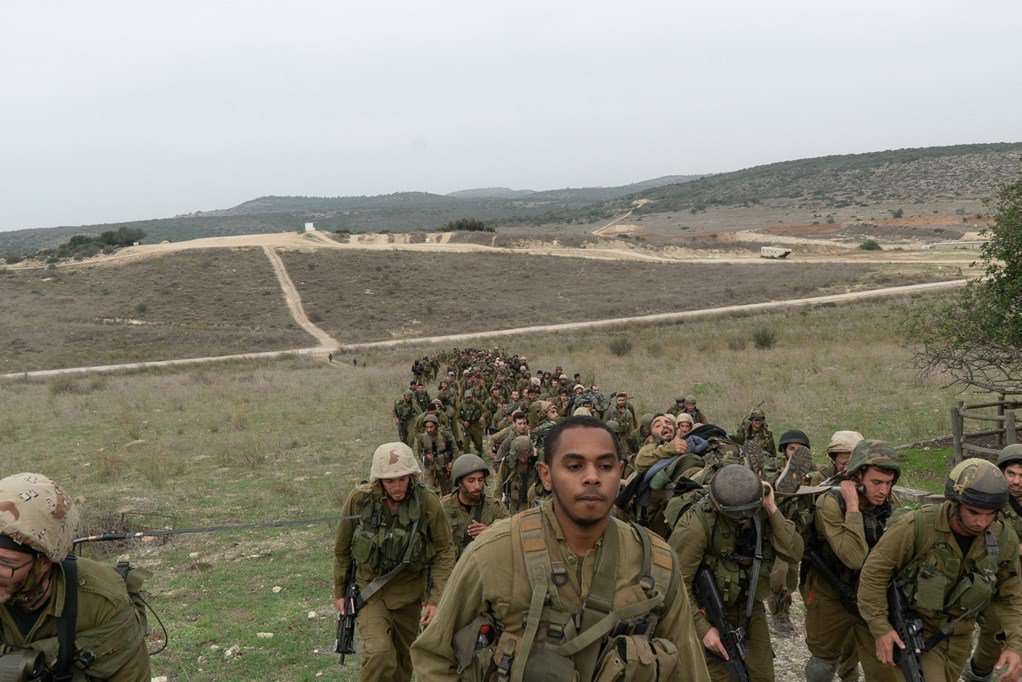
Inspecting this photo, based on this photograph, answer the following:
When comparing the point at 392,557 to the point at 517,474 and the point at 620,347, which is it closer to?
the point at 517,474

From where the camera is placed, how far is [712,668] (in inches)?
173

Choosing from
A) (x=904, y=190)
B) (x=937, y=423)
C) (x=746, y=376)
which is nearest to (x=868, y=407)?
(x=937, y=423)

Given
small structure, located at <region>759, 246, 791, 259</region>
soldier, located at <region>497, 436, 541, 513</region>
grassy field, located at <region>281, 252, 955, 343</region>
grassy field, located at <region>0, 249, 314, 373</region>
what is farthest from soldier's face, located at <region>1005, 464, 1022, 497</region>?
small structure, located at <region>759, 246, 791, 259</region>

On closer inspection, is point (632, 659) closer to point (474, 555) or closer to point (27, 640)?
point (474, 555)

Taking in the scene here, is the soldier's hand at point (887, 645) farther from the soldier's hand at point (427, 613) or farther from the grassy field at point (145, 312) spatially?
the grassy field at point (145, 312)

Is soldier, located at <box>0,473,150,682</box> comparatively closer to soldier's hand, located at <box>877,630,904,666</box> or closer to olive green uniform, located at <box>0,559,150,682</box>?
olive green uniform, located at <box>0,559,150,682</box>

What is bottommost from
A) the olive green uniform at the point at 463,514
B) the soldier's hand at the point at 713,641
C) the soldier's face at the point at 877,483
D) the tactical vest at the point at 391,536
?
the soldier's hand at the point at 713,641

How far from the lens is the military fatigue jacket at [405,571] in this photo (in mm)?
4926

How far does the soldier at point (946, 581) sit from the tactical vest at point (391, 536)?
7.95ft

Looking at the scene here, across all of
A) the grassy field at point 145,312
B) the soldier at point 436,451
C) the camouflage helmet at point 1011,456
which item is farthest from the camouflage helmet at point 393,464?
the grassy field at point 145,312

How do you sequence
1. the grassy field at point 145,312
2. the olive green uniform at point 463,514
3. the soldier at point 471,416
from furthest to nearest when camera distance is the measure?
the grassy field at point 145,312, the soldier at point 471,416, the olive green uniform at point 463,514

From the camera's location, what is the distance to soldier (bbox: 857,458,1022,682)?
12.9 ft

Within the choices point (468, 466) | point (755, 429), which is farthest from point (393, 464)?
point (755, 429)

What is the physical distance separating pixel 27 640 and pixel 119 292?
5854 centimetres
